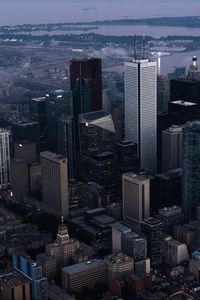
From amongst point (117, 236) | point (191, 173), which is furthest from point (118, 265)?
point (191, 173)

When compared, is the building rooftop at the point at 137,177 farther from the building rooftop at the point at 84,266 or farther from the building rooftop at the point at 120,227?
the building rooftop at the point at 84,266

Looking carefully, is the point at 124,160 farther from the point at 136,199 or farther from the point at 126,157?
the point at 136,199

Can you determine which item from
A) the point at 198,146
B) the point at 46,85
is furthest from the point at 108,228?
the point at 46,85

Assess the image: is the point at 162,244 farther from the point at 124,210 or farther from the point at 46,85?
the point at 46,85

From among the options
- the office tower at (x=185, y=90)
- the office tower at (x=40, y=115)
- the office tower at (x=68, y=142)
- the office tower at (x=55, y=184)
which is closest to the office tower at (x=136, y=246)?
the office tower at (x=55, y=184)

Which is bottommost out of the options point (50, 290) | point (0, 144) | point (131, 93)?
point (50, 290)

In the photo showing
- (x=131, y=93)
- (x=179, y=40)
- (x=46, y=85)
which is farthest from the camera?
(x=179, y=40)

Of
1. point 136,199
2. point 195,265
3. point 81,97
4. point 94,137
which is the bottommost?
point 195,265
